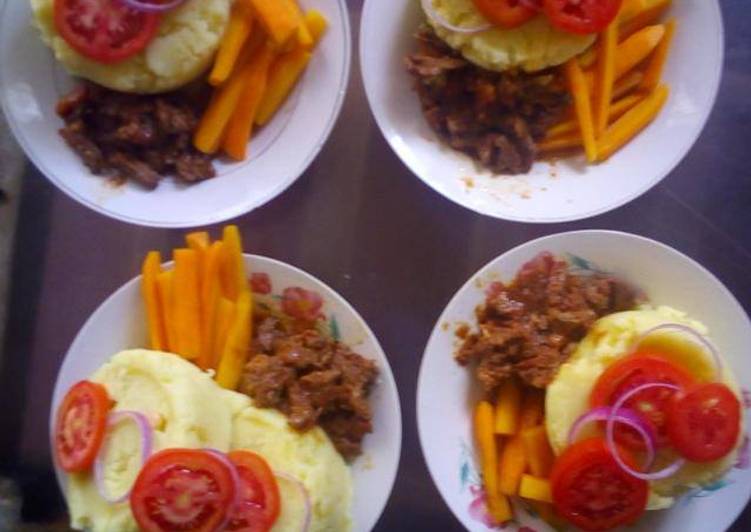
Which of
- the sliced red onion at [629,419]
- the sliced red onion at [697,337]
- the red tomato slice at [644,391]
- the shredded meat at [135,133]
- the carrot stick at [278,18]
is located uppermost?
the carrot stick at [278,18]

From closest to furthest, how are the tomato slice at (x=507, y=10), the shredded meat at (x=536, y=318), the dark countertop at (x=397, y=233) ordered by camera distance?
1. the tomato slice at (x=507, y=10)
2. the shredded meat at (x=536, y=318)
3. the dark countertop at (x=397, y=233)

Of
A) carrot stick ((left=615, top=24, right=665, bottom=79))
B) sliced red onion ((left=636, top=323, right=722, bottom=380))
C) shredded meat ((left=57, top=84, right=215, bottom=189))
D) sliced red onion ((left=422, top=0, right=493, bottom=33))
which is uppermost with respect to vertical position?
carrot stick ((left=615, top=24, right=665, bottom=79))

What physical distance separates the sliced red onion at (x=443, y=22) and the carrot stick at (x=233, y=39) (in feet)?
1.18

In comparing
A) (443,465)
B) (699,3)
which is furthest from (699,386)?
(699,3)

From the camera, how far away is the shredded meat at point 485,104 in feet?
5.95

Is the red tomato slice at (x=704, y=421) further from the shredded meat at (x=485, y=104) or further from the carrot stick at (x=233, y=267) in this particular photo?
the carrot stick at (x=233, y=267)

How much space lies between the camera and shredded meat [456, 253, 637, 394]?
1.79 meters

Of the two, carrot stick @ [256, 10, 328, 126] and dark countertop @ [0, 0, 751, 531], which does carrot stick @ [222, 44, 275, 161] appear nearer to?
carrot stick @ [256, 10, 328, 126]

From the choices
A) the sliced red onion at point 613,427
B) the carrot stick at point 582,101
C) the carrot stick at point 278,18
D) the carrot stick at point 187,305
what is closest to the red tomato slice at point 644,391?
the sliced red onion at point 613,427

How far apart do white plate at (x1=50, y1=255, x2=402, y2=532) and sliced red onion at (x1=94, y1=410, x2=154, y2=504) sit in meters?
0.19

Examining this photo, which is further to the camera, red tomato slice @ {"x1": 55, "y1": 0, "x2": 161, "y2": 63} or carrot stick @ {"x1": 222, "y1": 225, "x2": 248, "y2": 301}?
carrot stick @ {"x1": 222, "y1": 225, "x2": 248, "y2": 301}

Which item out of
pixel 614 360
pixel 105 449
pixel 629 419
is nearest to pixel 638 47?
Result: pixel 614 360

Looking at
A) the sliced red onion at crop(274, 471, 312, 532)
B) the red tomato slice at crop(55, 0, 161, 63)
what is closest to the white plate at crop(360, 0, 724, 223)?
the red tomato slice at crop(55, 0, 161, 63)

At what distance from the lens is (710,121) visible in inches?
81.9
